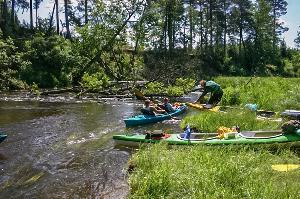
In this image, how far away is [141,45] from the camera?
99.1 ft

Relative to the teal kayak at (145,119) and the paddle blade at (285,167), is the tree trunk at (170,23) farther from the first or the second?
the paddle blade at (285,167)

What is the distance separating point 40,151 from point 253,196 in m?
6.76

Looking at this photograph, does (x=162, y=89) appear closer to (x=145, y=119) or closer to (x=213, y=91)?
(x=213, y=91)

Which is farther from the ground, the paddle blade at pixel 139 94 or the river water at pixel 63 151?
the paddle blade at pixel 139 94

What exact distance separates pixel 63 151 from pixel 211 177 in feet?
18.1

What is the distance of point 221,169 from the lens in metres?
6.45

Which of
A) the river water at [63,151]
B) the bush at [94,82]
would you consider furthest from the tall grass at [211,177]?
the bush at [94,82]

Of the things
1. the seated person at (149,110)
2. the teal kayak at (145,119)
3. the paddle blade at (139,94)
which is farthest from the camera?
the paddle blade at (139,94)

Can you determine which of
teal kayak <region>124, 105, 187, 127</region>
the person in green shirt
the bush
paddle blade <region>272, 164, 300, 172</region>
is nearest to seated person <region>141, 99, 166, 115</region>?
teal kayak <region>124, 105, 187, 127</region>

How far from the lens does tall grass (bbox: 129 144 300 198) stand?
18.7 feet

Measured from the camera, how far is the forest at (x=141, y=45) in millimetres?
28438

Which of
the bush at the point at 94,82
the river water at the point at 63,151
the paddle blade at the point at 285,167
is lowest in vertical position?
the river water at the point at 63,151

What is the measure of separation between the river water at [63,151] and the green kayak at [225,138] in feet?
1.68

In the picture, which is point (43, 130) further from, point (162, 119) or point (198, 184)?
point (198, 184)
